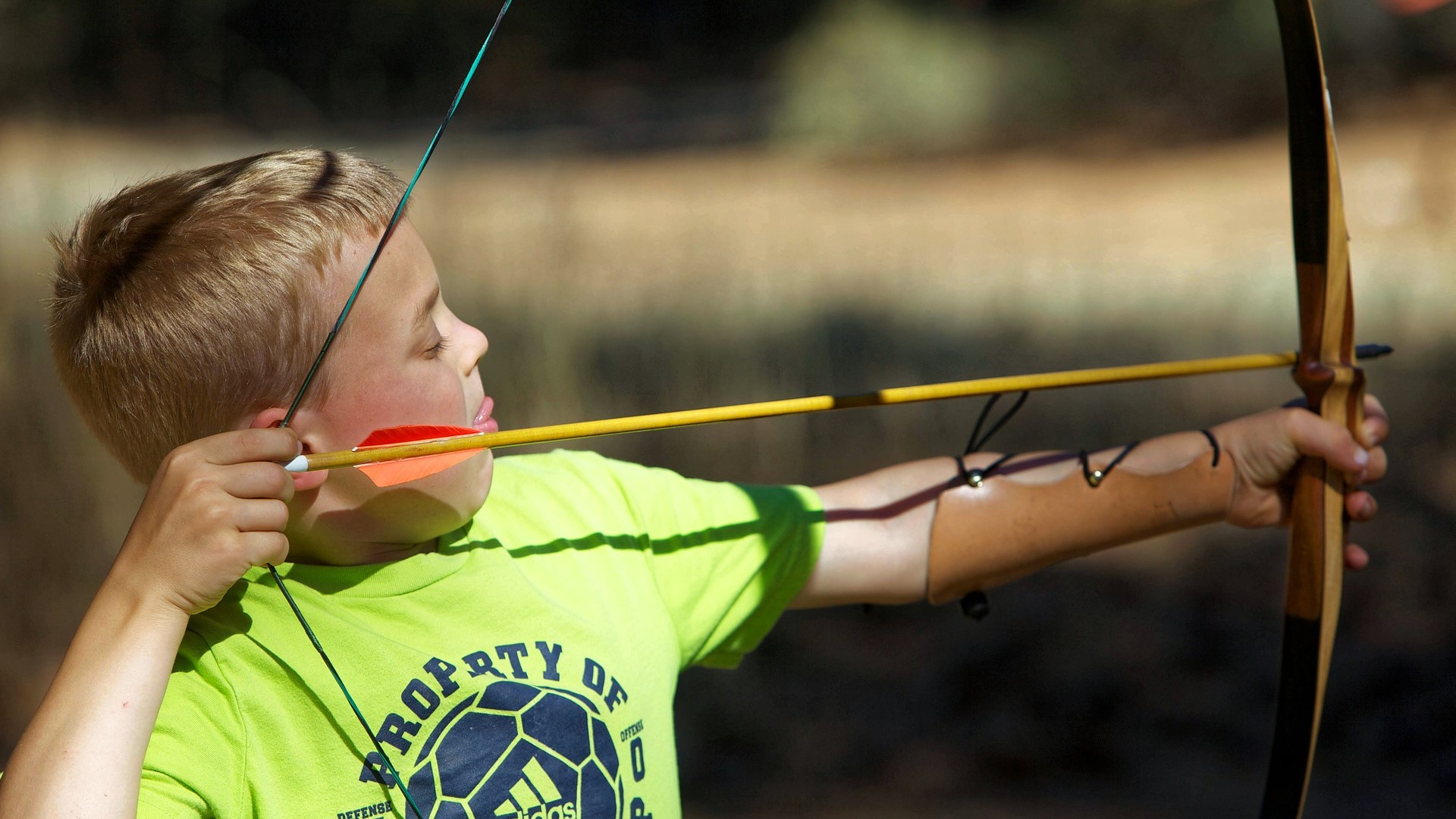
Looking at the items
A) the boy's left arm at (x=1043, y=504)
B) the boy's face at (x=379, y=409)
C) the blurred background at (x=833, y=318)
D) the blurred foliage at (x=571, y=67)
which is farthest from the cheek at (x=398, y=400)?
the blurred foliage at (x=571, y=67)

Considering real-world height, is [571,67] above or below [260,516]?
above

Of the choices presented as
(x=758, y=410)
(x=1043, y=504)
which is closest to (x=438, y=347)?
(x=758, y=410)

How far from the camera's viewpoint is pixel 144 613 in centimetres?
58

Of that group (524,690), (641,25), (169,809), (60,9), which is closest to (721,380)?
(641,25)

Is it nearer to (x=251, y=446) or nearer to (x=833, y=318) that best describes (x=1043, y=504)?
(x=251, y=446)

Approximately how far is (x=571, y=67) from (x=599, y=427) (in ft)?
4.09

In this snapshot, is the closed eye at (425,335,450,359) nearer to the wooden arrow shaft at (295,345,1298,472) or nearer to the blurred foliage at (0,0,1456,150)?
the wooden arrow shaft at (295,345,1298,472)

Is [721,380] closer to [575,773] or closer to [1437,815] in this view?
[575,773]

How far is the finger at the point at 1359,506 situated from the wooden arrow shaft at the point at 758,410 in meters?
0.13

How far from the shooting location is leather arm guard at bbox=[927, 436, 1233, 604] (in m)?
0.91

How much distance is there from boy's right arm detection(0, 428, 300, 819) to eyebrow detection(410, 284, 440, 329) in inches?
4.6

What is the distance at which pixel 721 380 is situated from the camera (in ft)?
6.42

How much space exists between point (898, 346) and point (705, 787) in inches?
38.9

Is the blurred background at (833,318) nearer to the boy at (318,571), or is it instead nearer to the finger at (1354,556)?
the boy at (318,571)
